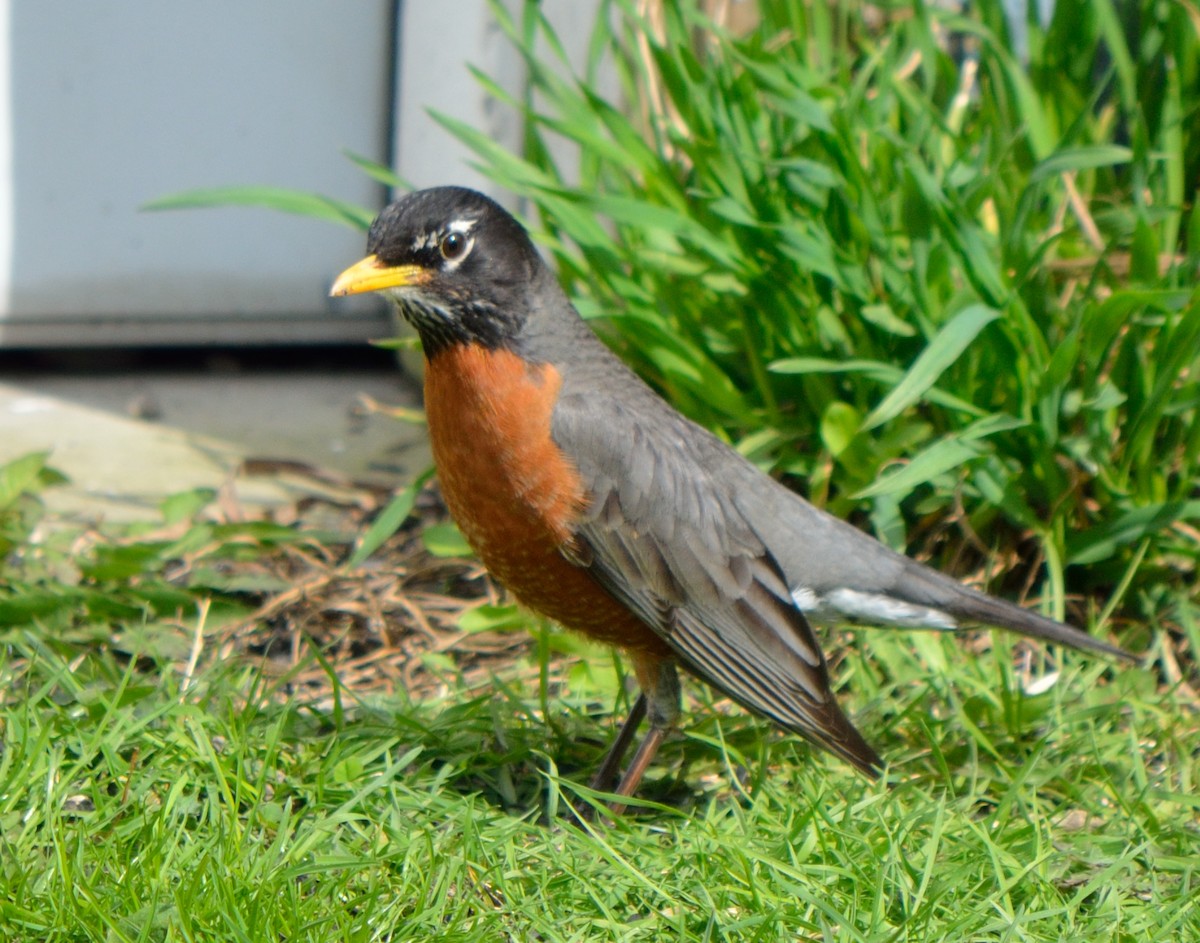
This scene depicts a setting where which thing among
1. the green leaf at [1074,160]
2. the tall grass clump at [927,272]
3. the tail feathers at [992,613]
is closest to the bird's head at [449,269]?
the tall grass clump at [927,272]

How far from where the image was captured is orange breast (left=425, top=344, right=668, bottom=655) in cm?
323

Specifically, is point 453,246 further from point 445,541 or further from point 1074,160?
point 1074,160

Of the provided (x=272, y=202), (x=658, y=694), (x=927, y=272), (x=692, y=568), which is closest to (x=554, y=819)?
(x=658, y=694)

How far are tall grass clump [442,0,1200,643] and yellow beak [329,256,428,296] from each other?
925mm

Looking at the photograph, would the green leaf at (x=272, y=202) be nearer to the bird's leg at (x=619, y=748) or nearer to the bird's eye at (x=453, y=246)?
the bird's eye at (x=453, y=246)

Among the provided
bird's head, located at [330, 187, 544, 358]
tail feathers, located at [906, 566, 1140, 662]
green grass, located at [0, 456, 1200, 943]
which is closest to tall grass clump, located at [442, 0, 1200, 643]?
tail feathers, located at [906, 566, 1140, 662]

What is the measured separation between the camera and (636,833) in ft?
10.2

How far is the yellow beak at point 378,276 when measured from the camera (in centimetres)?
323

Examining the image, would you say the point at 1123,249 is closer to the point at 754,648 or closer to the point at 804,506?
the point at 804,506

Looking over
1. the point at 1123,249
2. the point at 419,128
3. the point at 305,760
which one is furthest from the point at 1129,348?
the point at 419,128

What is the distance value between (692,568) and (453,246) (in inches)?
35.8

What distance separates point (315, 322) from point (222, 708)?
10.7 feet

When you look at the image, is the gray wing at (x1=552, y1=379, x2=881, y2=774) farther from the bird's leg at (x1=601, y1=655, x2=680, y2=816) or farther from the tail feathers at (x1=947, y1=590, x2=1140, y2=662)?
the tail feathers at (x1=947, y1=590, x2=1140, y2=662)

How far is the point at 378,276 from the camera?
327cm
